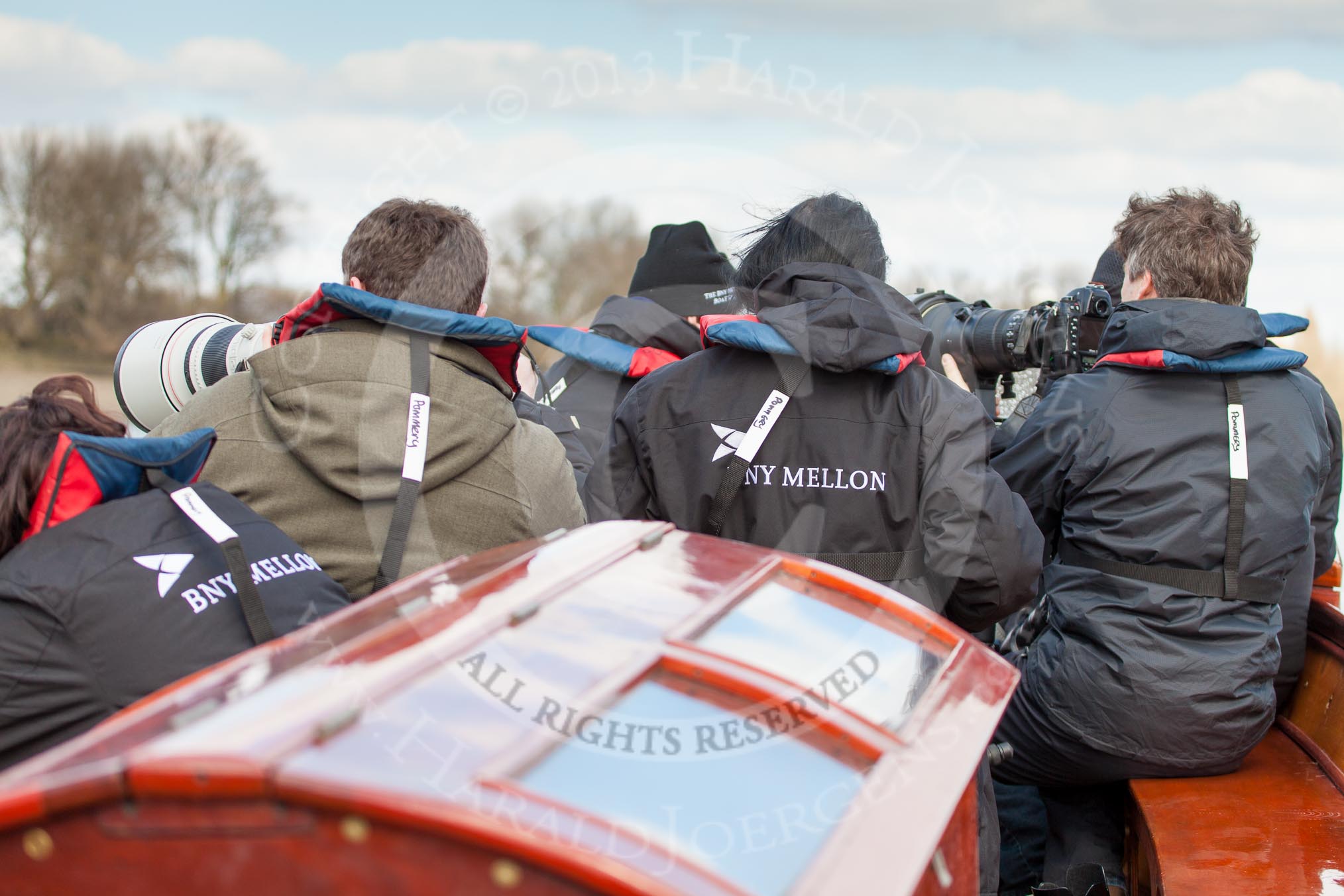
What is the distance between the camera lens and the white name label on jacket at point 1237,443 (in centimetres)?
249

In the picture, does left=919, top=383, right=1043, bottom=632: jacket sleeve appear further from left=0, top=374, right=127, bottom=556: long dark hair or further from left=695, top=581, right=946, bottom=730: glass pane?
left=0, top=374, right=127, bottom=556: long dark hair

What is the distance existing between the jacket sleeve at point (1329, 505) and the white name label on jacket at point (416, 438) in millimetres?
2226

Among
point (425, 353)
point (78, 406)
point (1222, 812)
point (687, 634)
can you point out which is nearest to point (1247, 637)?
point (1222, 812)

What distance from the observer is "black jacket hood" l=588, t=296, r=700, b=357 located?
3.63 m

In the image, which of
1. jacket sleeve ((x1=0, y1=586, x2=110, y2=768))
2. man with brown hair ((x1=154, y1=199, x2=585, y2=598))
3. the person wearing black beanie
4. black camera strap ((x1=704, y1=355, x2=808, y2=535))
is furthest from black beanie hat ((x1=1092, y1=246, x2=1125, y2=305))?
jacket sleeve ((x1=0, y1=586, x2=110, y2=768))

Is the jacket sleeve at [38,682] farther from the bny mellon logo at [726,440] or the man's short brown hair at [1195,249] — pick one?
the man's short brown hair at [1195,249]

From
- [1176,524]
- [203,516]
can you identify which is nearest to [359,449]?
[203,516]

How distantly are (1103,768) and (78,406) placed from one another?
2366 mm

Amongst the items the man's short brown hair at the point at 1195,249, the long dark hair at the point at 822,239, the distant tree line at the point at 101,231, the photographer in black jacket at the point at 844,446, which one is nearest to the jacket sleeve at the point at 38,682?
the photographer in black jacket at the point at 844,446

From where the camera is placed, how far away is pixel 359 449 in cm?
201

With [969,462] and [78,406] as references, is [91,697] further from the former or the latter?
[969,462]

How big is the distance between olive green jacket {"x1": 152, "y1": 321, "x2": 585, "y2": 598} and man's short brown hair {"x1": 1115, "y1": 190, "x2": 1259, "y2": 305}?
1730 millimetres

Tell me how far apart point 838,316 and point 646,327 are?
62.6 inches

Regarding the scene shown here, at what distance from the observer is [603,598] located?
4.48ft
